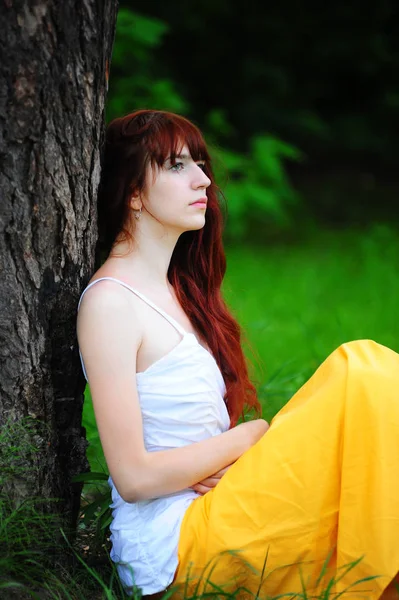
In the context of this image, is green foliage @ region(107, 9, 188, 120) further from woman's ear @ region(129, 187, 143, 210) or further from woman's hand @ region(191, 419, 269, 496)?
woman's hand @ region(191, 419, 269, 496)

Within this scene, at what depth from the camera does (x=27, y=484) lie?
1.98 metres

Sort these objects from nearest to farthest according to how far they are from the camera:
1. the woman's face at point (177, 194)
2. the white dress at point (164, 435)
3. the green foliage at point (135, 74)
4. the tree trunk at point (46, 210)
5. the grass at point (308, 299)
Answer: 1. the tree trunk at point (46, 210)
2. the white dress at point (164, 435)
3. the woman's face at point (177, 194)
4. the grass at point (308, 299)
5. the green foliage at point (135, 74)

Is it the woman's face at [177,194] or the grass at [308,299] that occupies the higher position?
the woman's face at [177,194]

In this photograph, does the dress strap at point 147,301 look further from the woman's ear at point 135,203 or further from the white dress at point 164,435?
the woman's ear at point 135,203

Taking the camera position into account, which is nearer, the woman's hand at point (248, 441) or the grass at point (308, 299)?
the woman's hand at point (248, 441)

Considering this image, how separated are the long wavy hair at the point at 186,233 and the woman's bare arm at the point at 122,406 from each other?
31cm

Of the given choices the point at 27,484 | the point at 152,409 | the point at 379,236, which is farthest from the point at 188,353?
the point at 379,236

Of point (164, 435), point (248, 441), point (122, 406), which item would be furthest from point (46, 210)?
point (248, 441)

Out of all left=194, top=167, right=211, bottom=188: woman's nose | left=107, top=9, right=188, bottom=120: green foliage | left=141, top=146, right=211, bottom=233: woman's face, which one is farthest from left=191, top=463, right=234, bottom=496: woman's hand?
left=107, top=9, right=188, bottom=120: green foliage

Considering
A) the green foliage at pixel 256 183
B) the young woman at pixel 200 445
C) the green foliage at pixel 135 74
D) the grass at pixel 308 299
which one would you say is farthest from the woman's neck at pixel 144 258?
the green foliage at pixel 256 183

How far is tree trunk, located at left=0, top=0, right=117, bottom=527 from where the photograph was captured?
1.76m

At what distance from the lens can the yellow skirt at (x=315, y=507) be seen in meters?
1.76

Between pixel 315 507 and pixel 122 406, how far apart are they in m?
0.53

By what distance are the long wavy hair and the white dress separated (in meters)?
0.17
